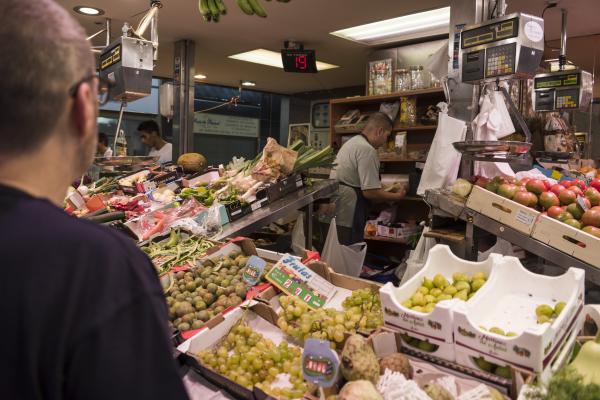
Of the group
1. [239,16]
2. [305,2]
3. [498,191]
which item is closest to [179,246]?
[498,191]

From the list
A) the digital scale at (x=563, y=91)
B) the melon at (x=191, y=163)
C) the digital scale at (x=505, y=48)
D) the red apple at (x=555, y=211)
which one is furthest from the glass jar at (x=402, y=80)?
the red apple at (x=555, y=211)

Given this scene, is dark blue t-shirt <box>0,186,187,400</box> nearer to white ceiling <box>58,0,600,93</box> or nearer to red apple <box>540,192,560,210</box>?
red apple <box>540,192,560,210</box>

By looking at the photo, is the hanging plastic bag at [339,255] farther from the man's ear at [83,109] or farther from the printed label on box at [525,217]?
the man's ear at [83,109]

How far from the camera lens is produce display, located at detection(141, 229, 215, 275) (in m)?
2.85

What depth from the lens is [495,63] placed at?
2.94 metres

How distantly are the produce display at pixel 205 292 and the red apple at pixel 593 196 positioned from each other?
77.2 inches

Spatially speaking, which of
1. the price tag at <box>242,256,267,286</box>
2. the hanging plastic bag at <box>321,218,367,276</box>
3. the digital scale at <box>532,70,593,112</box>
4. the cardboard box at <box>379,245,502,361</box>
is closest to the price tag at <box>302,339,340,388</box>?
the cardboard box at <box>379,245,502,361</box>

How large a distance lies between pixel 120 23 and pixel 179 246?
496 cm

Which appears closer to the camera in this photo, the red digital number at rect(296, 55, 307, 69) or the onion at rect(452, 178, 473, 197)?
the onion at rect(452, 178, 473, 197)

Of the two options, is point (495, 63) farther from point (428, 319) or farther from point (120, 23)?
point (120, 23)

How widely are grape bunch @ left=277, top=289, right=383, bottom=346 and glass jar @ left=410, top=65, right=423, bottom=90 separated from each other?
4.64m

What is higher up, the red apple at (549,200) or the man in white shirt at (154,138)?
the man in white shirt at (154,138)

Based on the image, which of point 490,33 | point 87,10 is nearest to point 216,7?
point 490,33

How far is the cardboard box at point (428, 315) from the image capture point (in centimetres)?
161
